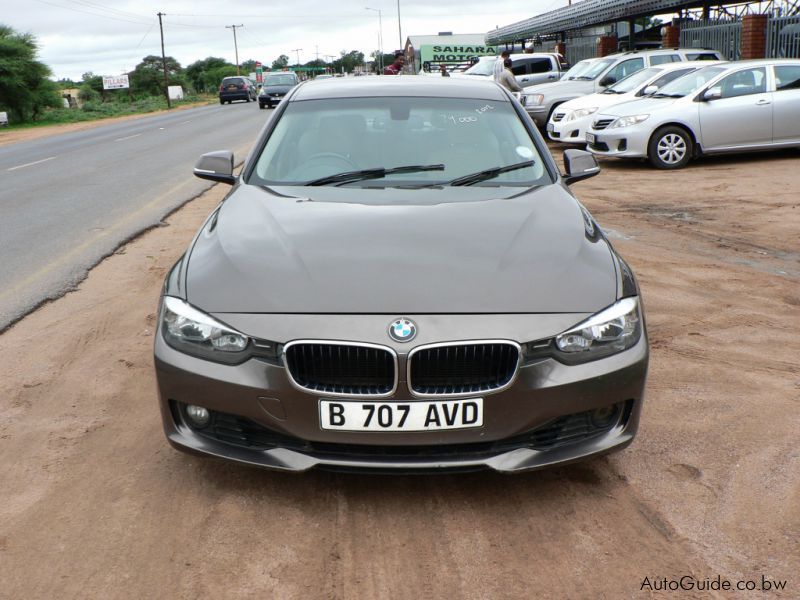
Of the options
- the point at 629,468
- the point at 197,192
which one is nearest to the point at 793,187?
the point at 197,192

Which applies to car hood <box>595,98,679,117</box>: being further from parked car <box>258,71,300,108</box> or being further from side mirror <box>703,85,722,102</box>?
parked car <box>258,71,300,108</box>

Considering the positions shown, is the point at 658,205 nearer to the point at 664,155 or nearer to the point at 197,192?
the point at 664,155

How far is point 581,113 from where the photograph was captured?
52.1 feet

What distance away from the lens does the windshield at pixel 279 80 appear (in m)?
44.2

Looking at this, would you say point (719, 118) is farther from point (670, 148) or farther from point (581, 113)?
point (581, 113)

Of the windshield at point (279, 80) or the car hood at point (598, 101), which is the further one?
the windshield at point (279, 80)

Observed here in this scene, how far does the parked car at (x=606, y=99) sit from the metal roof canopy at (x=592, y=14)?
915cm

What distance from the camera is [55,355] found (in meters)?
4.81

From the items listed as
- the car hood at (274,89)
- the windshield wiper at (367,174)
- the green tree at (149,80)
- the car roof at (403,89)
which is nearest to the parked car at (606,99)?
the car roof at (403,89)

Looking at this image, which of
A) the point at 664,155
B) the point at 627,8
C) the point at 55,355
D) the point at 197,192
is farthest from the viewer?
the point at 627,8

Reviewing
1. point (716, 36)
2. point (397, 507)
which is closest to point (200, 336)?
point (397, 507)

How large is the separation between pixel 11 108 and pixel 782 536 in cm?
4772

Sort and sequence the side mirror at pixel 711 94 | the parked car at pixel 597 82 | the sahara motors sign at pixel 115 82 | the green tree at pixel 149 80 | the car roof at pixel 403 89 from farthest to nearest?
the green tree at pixel 149 80
the sahara motors sign at pixel 115 82
the parked car at pixel 597 82
the side mirror at pixel 711 94
the car roof at pixel 403 89

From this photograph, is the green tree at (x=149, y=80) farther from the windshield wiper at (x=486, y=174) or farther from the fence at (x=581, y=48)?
the windshield wiper at (x=486, y=174)
